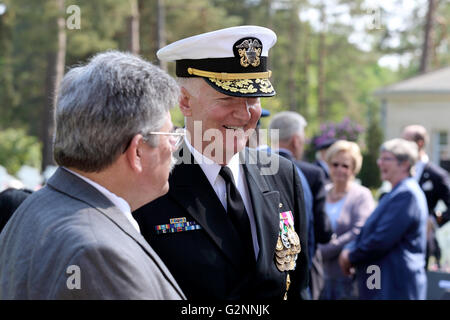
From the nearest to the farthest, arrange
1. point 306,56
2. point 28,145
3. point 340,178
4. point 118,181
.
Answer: point 118,181 → point 340,178 → point 28,145 → point 306,56

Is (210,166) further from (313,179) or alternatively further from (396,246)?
(396,246)

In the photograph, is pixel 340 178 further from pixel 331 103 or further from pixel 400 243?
pixel 331 103

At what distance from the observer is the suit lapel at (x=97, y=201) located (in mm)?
1684

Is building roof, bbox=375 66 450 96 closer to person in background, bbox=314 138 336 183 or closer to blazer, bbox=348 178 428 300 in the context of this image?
person in background, bbox=314 138 336 183

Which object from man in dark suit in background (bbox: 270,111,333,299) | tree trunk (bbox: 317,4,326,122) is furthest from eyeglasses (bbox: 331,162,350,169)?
tree trunk (bbox: 317,4,326,122)

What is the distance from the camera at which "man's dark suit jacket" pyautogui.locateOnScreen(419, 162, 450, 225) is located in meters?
6.18

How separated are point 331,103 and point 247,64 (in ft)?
126

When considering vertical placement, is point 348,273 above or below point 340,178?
below

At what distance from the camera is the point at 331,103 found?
4012cm

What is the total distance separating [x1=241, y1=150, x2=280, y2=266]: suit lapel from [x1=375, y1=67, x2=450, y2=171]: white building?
18924 mm

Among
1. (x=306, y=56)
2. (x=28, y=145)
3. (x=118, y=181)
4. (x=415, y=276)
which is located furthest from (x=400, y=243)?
(x=306, y=56)

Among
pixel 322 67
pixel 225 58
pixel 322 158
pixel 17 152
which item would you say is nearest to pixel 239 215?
pixel 225 58

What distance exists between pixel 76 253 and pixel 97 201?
216 millimetres

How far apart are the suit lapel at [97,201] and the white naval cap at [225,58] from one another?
0.88m
